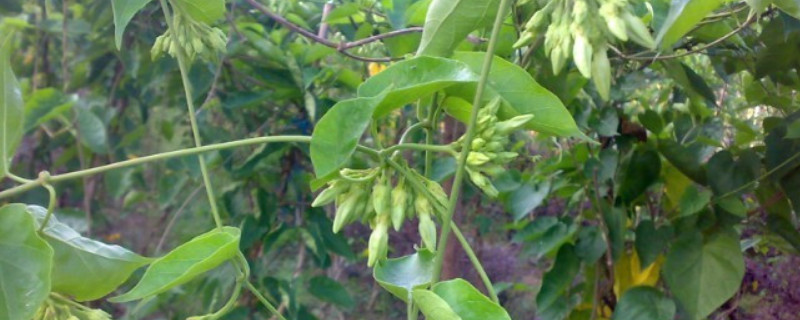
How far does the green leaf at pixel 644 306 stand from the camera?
42.1 inches

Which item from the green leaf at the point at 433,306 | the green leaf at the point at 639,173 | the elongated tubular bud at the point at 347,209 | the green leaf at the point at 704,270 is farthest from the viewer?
the green leaf at the point at 639,173

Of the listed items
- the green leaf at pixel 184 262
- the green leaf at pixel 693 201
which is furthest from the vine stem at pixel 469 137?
the green leaf at pixel 693 201

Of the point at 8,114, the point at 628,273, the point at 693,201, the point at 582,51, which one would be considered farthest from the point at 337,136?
the point at 628,273

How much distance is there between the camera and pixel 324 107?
1322mm

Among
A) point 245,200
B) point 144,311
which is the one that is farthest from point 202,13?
point 245,200

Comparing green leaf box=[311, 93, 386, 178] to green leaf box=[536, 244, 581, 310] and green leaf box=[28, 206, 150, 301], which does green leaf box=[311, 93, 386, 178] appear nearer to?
green leaf box=[28, 206, 150, 301]

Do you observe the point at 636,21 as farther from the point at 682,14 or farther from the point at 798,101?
the point at 798,101

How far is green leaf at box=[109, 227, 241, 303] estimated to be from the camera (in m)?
0.51

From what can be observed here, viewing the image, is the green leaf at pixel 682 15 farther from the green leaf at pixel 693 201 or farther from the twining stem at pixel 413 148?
the green leaf at pixel 693 201

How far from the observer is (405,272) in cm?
54

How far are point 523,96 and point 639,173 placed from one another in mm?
642

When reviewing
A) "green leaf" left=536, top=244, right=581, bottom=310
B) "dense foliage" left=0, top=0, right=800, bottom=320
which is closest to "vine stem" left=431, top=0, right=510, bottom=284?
"dense foliage" left=0, top=0, right=800, bottom=320

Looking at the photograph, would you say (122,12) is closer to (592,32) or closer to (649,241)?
(592,32)

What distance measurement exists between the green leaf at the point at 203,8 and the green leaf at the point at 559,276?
68cm
